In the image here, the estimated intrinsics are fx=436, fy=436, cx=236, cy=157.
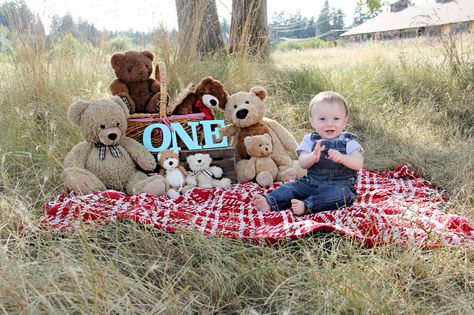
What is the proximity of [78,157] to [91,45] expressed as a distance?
233cm

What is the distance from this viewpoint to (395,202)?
7.13 feet

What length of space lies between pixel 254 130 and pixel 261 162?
22cm

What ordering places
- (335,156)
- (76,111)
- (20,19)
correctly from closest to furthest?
(335,156), (76,111), (20,19)

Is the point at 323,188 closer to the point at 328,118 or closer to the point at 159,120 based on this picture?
the point at 328,118

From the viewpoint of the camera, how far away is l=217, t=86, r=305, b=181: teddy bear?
2.75 m

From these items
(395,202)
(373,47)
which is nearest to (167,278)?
(395,202)

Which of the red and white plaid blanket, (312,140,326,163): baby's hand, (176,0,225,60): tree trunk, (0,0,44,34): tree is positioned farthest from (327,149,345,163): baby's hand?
(0,0,44,34): tree

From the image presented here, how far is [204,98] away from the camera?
9.30 ft

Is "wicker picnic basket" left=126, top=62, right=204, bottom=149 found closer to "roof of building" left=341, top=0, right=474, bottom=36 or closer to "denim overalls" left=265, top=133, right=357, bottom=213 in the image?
"denim overalls" left=265, top=133, right=357, bottom=213

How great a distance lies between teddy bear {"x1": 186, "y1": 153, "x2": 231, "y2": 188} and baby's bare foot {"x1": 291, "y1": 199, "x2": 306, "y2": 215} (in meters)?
0.60

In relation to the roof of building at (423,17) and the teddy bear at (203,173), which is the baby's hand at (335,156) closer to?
the teddy bear at (203,173)

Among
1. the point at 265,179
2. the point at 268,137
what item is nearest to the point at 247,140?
the point at 268,137

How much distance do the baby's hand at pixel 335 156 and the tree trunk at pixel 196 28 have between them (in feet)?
6.99

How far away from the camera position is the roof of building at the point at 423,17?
4.79 meters
